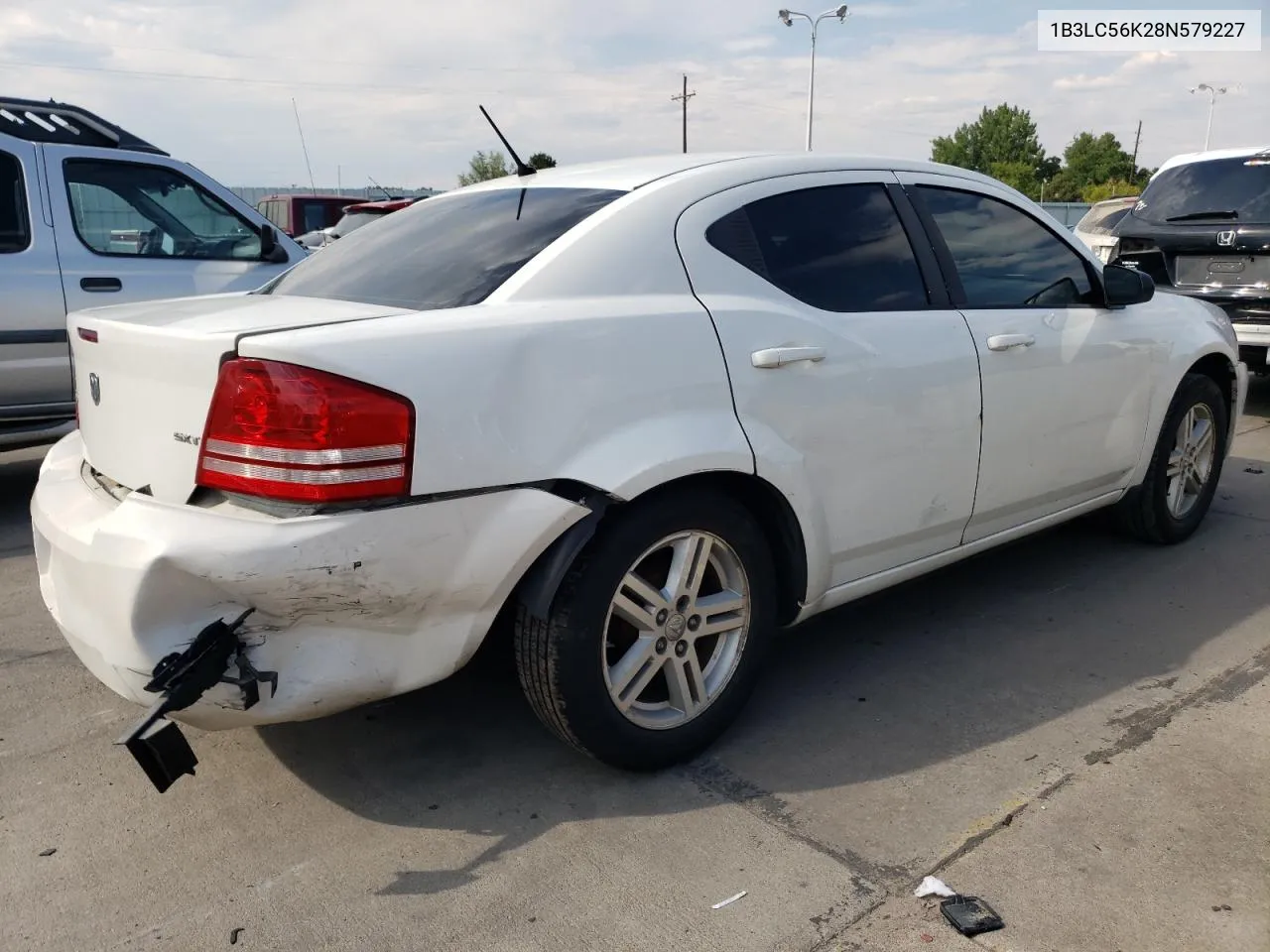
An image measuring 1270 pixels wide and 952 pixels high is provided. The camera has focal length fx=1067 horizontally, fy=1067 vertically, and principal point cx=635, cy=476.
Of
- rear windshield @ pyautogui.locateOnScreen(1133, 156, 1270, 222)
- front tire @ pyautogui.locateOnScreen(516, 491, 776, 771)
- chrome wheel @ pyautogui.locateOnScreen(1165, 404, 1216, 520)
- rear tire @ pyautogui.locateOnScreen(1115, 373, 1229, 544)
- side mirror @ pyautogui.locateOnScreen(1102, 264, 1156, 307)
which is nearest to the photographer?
front tire @ pyautogui.locateOnScreen(516, 491, 776, 771)

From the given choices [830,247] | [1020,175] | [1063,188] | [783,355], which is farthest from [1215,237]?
[1063,188]

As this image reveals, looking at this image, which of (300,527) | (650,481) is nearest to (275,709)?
(300,527)

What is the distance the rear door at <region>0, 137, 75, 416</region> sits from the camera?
5211 millimetres

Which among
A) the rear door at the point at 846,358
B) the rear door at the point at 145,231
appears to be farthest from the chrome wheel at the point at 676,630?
the rear door at the point at 145,231

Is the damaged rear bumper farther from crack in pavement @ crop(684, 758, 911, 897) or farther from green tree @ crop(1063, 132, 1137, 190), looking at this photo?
green tree @ crop(1063, 132, 1137, 190)

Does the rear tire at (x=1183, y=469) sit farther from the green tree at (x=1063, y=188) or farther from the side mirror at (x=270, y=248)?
the green tree at (x=1063, y=188)

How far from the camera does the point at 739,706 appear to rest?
3000 mm

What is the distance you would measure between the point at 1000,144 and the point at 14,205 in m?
85.0

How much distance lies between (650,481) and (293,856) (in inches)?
47.7

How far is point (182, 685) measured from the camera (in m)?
2.20

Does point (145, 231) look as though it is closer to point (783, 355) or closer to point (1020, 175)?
point (783, 355)

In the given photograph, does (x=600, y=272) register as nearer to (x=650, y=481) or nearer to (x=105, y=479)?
(x=650, y=481)

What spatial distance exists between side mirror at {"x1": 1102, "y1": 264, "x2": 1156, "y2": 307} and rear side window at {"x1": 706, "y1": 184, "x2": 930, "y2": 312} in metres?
1.10

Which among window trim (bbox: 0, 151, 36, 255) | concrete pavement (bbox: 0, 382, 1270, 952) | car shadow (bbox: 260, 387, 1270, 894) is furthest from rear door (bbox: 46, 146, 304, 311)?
car shadow (bbox: 260, 387, 1270, 894)
